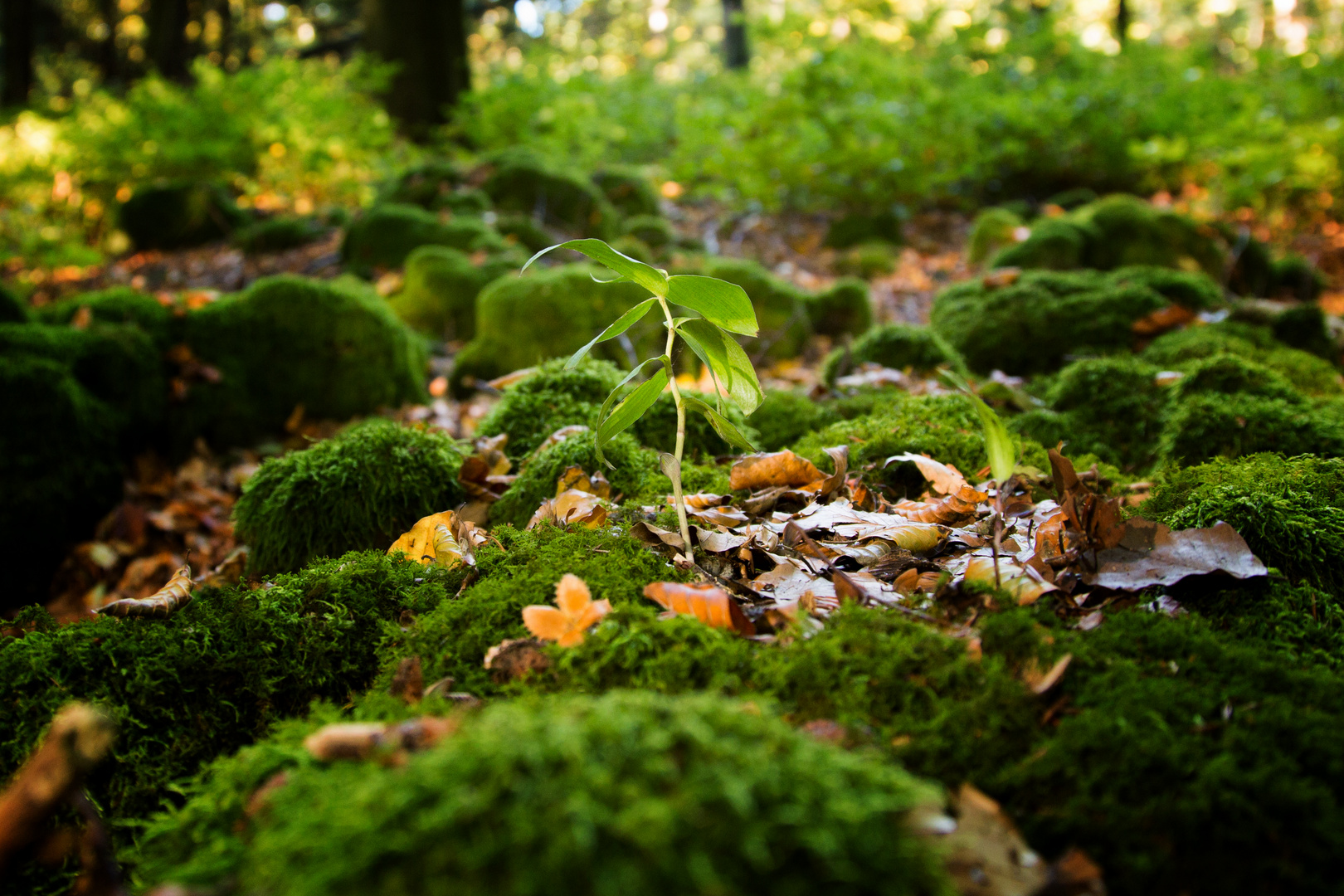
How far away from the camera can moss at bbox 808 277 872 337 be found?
5.71 meters

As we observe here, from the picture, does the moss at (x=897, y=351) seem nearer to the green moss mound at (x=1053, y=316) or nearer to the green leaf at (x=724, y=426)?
the green moss mound at (x=1053, y=316)

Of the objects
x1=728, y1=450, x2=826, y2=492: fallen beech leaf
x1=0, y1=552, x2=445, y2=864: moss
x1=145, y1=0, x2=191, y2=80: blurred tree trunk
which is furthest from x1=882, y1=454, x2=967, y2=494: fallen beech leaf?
x1=145, y1=0, x2=191, y2=80: blurred tree trunk

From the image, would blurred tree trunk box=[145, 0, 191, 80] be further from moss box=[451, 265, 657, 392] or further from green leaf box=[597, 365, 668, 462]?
green leaf box=[597, 365, 668, 462]

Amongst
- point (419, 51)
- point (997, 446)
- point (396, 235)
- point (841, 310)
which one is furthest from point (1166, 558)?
point (419, 51)

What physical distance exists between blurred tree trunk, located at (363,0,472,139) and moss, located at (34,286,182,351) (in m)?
7.32

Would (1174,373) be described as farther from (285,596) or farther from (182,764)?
(182,764)

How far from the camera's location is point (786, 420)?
10.2ft

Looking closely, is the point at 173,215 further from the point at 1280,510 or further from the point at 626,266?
the point at 1280,510

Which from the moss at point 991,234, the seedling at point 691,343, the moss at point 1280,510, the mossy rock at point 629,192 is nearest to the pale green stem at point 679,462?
the seedling at point 691,343

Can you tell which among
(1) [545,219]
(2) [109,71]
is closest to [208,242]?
(1) [545,219]

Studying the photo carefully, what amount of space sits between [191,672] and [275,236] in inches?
277

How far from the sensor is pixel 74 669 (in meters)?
1.58

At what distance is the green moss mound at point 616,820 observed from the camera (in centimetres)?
80

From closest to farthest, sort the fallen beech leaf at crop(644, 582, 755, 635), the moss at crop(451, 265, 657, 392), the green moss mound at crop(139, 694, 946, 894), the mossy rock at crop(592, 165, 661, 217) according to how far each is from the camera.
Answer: the green moss mound at crop(139, 694, 946, 894), the fallen beech leaf at crop(644, 582, 755, 635), the moss at crop(451, 265, 657, 392), the mossy rock at crop(592, 165, 661, 217)
